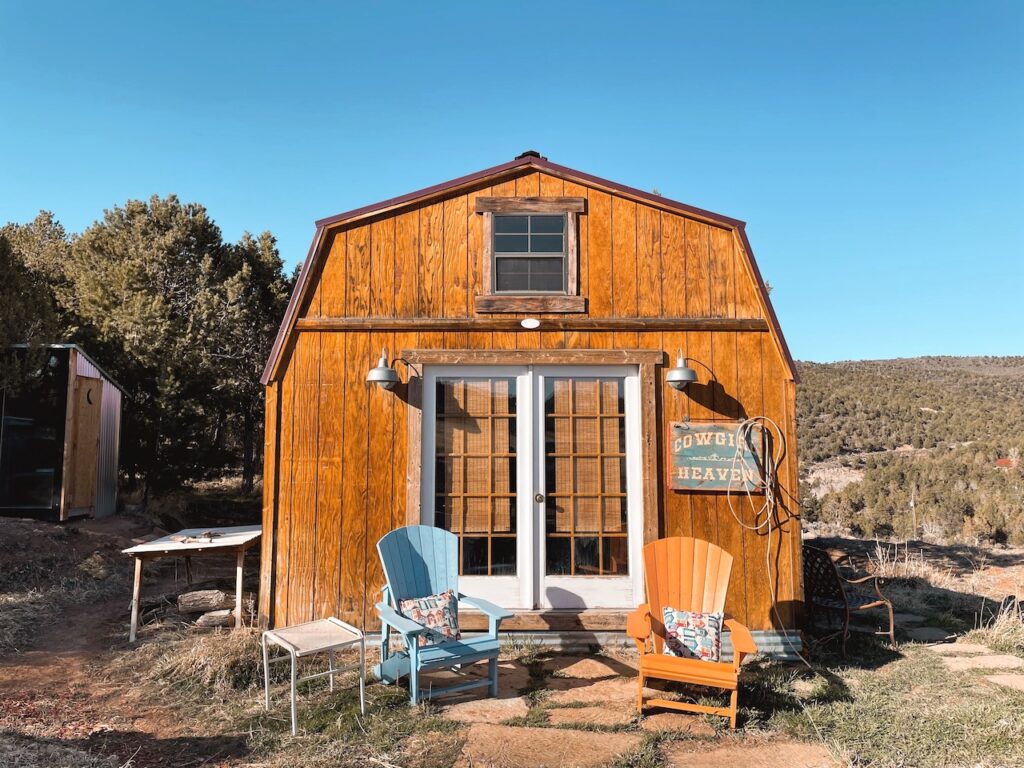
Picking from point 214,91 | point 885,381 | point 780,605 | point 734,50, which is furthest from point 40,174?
point 885,381

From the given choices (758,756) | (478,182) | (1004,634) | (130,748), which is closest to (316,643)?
(130,748)

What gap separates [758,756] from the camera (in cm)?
339

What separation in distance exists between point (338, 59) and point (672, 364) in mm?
6634

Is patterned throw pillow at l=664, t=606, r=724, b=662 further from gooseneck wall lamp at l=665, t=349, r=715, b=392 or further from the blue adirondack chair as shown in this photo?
gooseneck wall lamp at l=665, t=349, r=715, b=392

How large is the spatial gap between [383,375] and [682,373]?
2228 mm

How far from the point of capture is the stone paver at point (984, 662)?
15.7 ft

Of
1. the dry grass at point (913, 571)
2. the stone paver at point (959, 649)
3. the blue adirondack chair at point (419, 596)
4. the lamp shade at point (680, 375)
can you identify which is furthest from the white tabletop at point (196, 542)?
the dry grass at point (913, 571)

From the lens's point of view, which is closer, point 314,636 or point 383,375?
point 314,636

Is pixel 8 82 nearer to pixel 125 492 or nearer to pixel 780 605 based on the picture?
pixel 125 492

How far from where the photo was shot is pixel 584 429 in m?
5.23

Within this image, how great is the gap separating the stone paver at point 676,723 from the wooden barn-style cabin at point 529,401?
1129 mm

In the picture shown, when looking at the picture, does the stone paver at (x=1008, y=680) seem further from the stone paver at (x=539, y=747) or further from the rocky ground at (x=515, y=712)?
the stone paver at (x=539, y=747)

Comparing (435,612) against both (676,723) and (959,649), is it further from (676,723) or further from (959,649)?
(959,649)

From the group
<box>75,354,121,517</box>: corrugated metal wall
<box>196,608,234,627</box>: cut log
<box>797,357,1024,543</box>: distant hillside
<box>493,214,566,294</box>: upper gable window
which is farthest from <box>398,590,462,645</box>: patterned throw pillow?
<box>797,357,1024,543</box>: distant hillside
